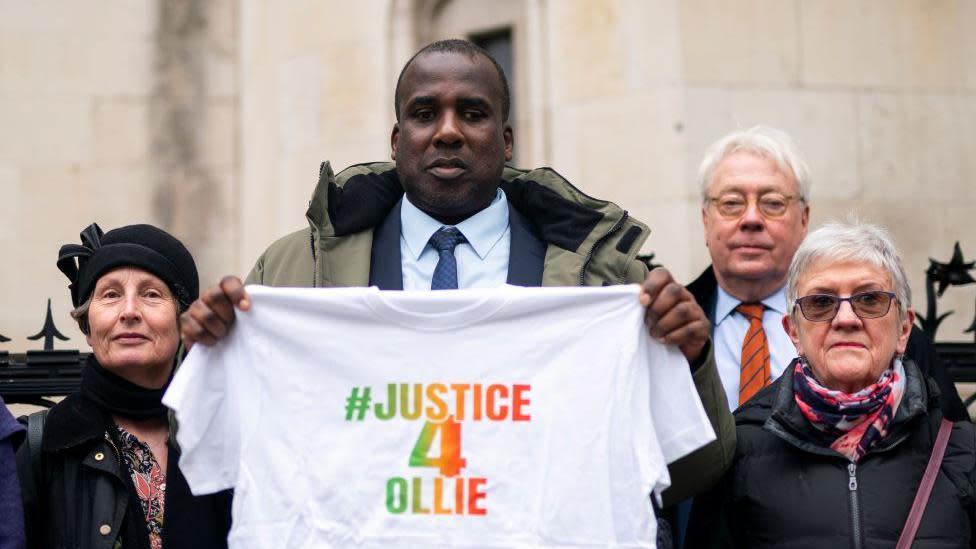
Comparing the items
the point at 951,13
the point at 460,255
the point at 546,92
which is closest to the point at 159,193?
the point at 546,92

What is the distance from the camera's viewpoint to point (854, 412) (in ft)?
13.5

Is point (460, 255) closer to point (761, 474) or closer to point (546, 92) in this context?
point (761, 474)

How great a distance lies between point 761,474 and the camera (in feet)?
13.8

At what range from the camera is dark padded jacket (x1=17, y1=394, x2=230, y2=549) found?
4.20 m

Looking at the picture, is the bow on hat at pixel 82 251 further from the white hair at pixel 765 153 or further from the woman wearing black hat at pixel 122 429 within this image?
the white hair at pixel 765 153

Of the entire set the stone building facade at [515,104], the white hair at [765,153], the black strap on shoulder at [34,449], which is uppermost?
the stone building facade at [515,104]

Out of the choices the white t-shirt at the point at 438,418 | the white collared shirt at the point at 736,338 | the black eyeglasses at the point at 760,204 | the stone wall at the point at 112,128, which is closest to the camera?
the white t-shirt at the point at 438,418

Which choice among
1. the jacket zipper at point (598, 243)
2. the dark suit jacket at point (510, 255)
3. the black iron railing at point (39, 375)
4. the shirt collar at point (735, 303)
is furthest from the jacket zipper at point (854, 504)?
the black iron railing at point (39, 375)

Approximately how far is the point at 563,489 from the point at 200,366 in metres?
1.06

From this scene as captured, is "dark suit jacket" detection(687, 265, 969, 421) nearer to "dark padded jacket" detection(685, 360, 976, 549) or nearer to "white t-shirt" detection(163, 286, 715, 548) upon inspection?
"dark padded jacket" detection(685, 360, 976, 549)

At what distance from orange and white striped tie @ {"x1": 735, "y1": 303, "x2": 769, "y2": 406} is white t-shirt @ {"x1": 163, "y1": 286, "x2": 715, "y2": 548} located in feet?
4.13

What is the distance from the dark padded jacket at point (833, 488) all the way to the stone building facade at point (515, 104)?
3.99 meters

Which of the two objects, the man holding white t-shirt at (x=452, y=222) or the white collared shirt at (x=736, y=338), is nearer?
the man holding white t-shirt at (x=452, y=222)

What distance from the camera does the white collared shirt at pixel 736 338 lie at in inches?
207
